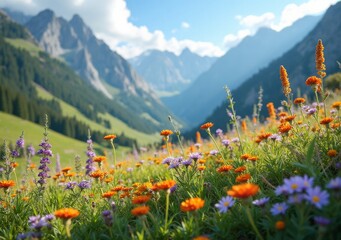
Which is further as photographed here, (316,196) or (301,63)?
(301,63)

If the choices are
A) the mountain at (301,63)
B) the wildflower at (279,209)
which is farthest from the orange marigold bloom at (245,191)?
the mountain at (301,63)

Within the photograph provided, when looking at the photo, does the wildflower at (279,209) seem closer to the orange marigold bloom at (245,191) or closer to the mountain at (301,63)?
the orange marigold bloom at (245,191)

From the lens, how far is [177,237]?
324 centimetres

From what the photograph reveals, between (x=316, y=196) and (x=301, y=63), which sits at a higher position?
(x=301, y=63)

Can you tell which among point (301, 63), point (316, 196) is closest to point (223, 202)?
point (316, 196)

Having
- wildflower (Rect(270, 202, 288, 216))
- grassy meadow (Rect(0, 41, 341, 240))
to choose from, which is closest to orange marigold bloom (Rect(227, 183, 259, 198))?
grassy meadow (Rect(0, 41, 341, 240))

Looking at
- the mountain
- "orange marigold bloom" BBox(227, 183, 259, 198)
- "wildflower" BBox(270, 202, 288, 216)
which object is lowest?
"wildflower" BBox(270, 202, 288, 216)

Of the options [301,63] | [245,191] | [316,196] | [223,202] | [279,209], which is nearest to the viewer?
[316,196]

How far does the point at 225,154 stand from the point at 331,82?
26289 mm

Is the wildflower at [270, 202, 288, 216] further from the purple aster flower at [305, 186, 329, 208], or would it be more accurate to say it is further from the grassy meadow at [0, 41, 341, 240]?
the purple aster flower at [305, 186, 329, 208]

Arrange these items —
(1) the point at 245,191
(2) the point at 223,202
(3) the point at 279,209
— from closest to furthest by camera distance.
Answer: (1) the point at 245,191
(3) the point at 279,209
(2) the point at 223,202

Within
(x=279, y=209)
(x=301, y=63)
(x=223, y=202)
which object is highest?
(x=301, y=63)

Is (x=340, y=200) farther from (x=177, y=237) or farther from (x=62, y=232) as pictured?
(x=62, y=232)

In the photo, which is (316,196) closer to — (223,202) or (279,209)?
(279,209)
